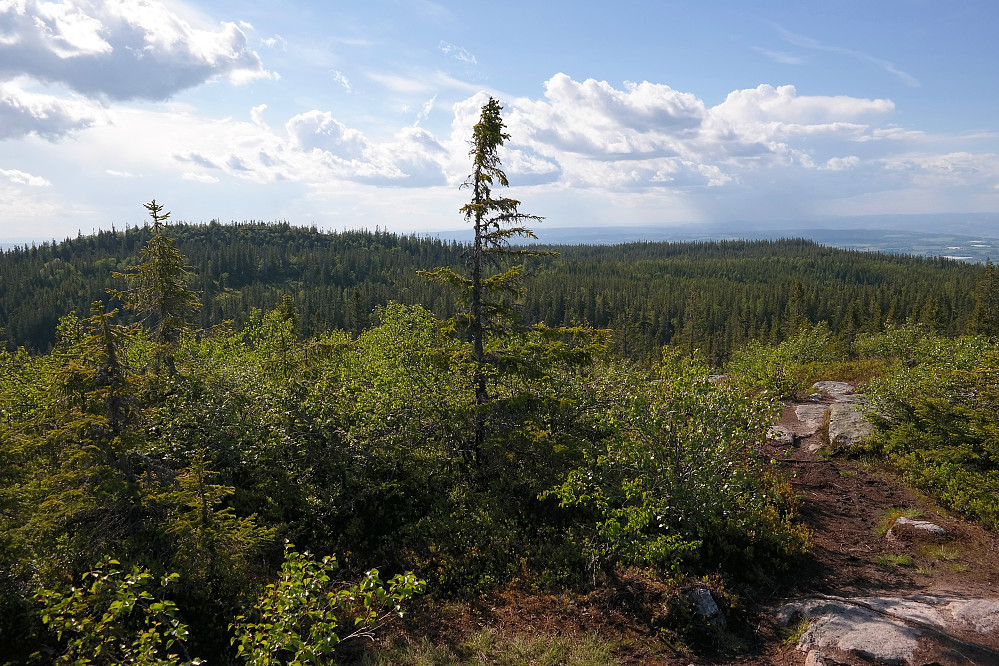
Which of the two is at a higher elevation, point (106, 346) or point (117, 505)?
point (106, 346)

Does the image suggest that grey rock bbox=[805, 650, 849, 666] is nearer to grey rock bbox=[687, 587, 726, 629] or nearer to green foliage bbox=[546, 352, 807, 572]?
grey rock bbox=[687, 587, 726, 629]

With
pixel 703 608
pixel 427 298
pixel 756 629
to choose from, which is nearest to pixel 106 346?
pixel 703 608

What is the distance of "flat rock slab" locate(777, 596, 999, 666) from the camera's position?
7.98 meters

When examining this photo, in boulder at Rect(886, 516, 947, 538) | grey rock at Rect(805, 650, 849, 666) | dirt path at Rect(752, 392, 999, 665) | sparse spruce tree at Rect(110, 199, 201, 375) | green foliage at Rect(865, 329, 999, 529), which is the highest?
sparse spruce tree at Rect(110, 199, 201, 375)

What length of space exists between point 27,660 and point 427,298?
437 feet

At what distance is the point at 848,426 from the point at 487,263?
1715 cm

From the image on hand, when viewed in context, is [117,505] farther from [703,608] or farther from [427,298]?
[427,298]

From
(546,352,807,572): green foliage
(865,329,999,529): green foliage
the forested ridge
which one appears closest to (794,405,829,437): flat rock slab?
(865,329,999,529): green foliage

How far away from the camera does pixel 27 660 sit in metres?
8.84

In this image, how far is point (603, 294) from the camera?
138 m

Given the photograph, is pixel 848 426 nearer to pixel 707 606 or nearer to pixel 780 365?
pixel 780 365

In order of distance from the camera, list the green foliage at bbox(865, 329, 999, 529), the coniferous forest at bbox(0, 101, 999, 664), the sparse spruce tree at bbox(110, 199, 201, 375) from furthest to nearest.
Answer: the sparse spruce tree at bbox(110, 199, 201, 375)
the green foliage at bbox(865, 329, 999, 529)
the coniferous forest at bbox(0, 101, 999, 664)

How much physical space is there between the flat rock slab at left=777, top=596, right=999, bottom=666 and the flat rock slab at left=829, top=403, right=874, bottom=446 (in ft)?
35.0

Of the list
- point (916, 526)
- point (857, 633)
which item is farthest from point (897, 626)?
point (916, 526)
